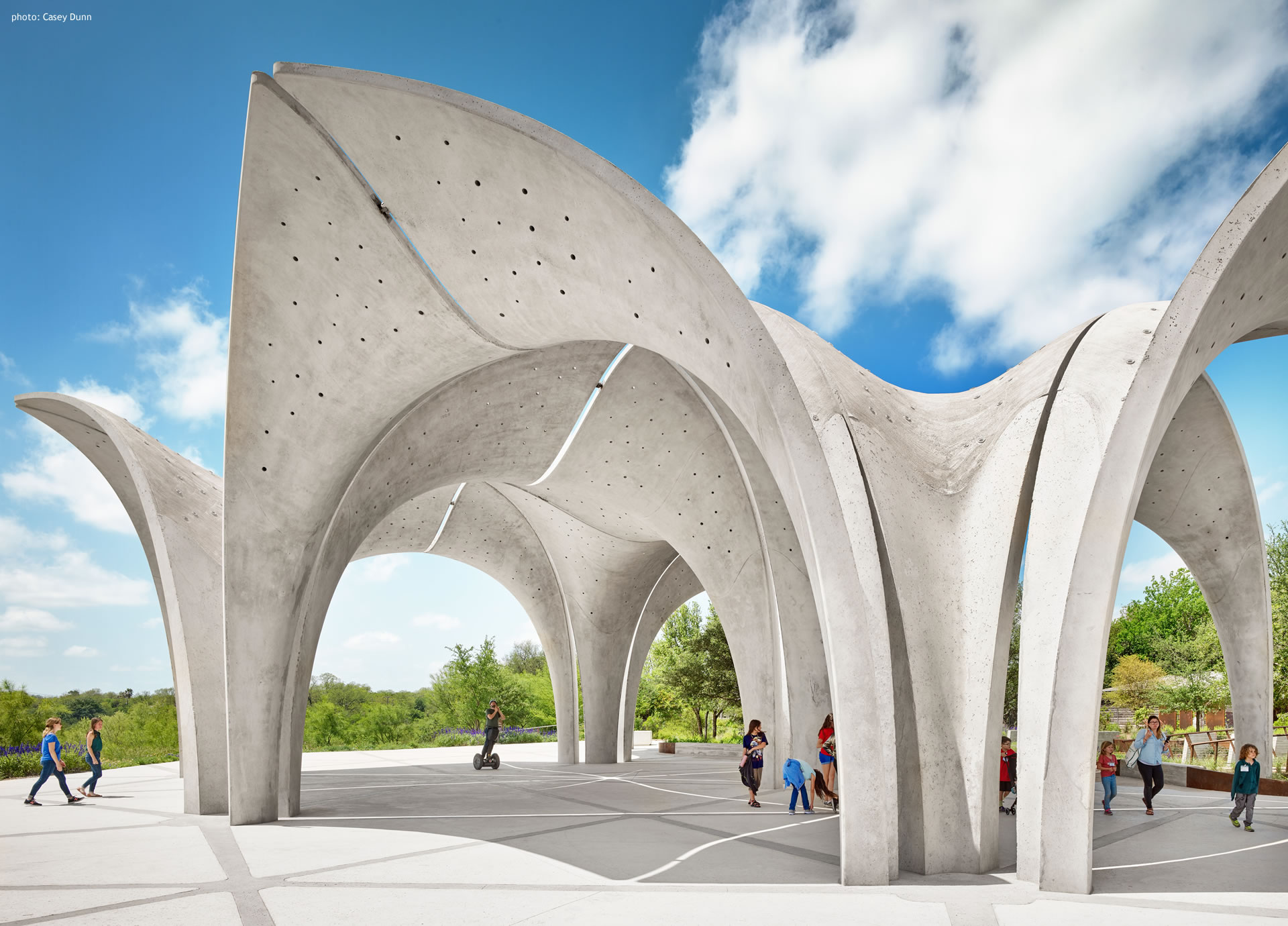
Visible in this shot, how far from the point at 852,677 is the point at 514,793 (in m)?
8.98

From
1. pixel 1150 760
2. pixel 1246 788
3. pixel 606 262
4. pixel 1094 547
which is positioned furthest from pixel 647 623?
pixel 1094 547

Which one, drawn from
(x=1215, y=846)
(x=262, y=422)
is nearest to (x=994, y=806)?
(x=1215, y=846)

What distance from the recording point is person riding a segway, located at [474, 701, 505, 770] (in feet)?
57.5

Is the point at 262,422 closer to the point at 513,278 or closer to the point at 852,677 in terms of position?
the point at 513,278

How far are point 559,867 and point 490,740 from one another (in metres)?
11.4

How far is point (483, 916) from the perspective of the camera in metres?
5.52

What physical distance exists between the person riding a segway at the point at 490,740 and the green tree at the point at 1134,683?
32.9 metres

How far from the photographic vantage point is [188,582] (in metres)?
12.2

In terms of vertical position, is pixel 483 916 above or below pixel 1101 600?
below

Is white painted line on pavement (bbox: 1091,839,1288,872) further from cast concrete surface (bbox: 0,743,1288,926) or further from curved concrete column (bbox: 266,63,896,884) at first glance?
curved concrete column (bbox: 266,63,896,884)

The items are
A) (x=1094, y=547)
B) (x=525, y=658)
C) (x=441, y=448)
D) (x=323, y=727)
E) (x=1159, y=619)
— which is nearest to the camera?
(x=1094, y=547)

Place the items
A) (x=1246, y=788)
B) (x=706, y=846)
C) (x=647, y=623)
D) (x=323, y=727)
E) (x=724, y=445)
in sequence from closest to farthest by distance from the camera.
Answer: (x=706, y=846), (x=1246, y=788), (x=724, y=445), (x=647, y=623), (x=323, y=727)

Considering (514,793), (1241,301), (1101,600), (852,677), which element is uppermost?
(1241,301)

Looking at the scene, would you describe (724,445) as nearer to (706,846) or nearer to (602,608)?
(706,846)
